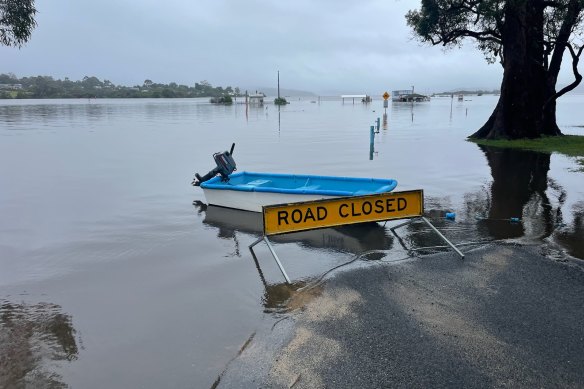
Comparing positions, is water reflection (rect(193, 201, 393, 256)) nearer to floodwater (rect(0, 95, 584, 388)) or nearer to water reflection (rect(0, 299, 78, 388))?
floodwater (rect(0, 95, 584, 388))

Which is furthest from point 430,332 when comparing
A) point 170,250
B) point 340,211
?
point 170,250

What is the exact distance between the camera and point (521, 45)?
24812 mm

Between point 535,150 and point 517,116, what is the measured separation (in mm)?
4056

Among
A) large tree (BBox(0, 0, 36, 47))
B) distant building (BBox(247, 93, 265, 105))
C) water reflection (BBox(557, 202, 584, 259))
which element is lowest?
water reflection (BBox(557, 202, 584, 259))

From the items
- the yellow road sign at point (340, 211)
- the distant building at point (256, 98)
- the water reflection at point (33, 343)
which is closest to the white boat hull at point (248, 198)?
the yellow road sign at point (340, 211)

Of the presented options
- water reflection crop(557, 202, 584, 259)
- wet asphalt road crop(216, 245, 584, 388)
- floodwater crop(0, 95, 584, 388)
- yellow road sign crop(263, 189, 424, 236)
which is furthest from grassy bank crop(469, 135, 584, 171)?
wet asphalt road crop(216, 245, 584, 388)

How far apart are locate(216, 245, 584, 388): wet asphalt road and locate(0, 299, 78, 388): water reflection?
196 centimetres

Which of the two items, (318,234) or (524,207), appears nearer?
(318,234)

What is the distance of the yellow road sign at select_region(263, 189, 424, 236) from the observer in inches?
301

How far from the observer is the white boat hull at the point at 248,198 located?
10867 mm

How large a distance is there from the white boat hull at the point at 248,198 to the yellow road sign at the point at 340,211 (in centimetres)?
231

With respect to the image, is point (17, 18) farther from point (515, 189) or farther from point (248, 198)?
point (515, 189)

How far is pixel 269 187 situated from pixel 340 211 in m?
4.38

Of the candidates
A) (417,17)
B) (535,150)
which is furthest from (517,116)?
(417,17)
